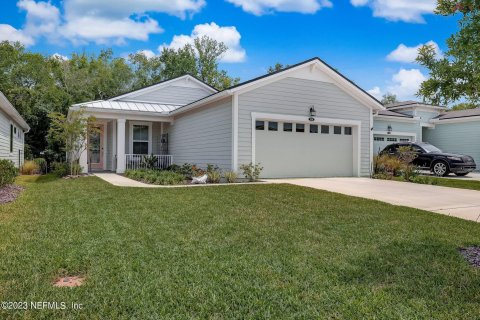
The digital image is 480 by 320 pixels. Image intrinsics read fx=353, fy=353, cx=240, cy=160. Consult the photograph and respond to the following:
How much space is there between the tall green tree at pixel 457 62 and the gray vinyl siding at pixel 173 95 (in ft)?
54.0

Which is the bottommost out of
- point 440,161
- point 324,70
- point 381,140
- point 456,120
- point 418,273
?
point 418,273

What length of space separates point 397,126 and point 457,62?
662 inches

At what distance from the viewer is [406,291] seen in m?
3.18

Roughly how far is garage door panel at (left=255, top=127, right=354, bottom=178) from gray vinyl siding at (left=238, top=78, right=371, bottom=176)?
638 mm

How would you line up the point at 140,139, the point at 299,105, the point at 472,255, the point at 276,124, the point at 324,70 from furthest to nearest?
the point at 140,139 < the point at 324,70 < the point at 299,105 < the point at 276,124 < the point at 472,255

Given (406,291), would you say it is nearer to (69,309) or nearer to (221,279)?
(221,279)

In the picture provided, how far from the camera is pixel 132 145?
59.9 ft

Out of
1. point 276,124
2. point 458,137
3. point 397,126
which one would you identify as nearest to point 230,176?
point 276,124

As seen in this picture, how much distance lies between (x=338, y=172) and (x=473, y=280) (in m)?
11.4

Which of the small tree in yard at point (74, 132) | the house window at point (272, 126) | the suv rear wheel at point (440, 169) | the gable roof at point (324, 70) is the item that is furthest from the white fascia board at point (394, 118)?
the small tree in yard at point (74, 132)

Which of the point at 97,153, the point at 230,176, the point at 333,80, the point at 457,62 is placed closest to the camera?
the point at 457,62

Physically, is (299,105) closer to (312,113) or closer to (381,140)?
(312,113)

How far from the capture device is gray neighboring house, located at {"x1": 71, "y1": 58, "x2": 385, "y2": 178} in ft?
41.2

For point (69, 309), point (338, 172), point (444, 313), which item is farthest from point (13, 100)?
point (444, 313)
